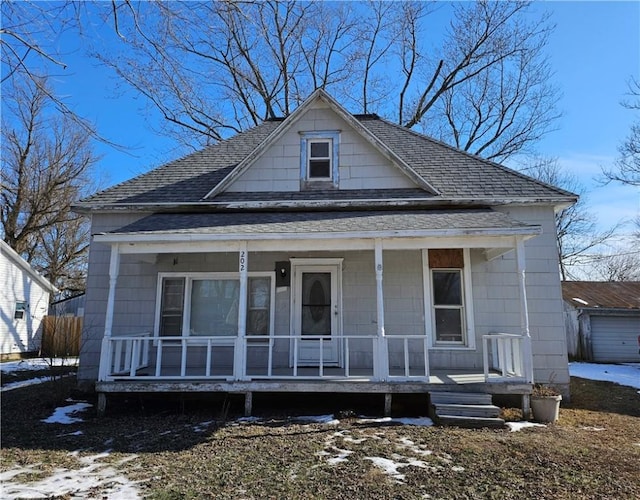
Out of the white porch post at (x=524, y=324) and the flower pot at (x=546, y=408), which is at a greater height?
the white porch post at (x=524, y=324)

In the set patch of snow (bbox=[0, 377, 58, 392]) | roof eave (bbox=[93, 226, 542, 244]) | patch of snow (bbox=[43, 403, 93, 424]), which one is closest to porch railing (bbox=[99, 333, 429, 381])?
patch of snow (bbox=[43, 403, 93, 424])

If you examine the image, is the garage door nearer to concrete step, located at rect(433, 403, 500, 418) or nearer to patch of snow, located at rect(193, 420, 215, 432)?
concrete step, located at rect(433, 403, 500, 418)

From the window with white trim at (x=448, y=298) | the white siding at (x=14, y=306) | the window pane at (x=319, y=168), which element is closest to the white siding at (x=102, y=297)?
the window pane at (x=319, y=168)

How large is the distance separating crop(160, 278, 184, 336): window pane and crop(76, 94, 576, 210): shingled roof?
1.70 m

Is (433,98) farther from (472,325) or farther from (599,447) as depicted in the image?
(599,447)

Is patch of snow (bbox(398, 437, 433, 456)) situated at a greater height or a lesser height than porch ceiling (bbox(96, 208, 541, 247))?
lesser

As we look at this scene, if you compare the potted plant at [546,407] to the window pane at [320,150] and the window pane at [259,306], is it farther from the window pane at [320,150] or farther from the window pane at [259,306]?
the window pane at [320,150]

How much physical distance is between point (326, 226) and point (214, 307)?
10.5ft

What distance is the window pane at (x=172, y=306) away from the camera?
8719 mm

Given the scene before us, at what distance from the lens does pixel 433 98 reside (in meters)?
20.4

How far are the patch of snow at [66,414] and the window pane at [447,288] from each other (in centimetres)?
685

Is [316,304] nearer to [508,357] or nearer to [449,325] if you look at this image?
[449,325]

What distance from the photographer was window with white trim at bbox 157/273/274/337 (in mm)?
8703

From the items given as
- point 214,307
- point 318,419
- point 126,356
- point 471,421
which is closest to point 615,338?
point 471,421
